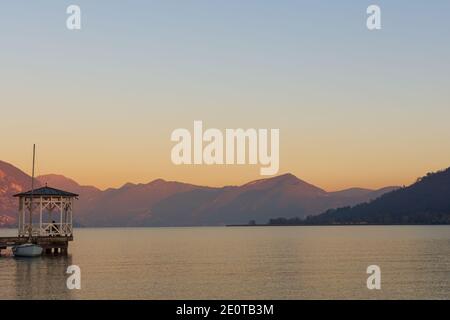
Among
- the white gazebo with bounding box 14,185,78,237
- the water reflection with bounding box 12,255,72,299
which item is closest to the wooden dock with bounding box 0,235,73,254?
the white gazebo with bounding box 14,185,78,237

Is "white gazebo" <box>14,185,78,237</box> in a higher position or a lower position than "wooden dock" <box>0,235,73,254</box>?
higher

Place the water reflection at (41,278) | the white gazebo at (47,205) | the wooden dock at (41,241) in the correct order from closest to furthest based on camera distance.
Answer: the water reflection at (41,278), the white gazebo at (47,205), the wooden dock at (41,241)

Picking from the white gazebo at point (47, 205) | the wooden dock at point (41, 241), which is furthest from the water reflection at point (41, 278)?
the white gazebo at point (47, 205)

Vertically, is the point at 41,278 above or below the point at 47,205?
below

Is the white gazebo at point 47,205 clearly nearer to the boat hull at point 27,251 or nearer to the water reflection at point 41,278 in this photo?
the boat hull at point 27,251

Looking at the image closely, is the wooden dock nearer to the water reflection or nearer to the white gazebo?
the white gazebo

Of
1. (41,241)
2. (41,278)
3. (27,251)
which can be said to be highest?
(41,241)

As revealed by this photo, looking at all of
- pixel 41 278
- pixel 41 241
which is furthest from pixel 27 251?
pixel 41 278

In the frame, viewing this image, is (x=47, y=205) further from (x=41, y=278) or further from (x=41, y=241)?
(x=41, y=278)
